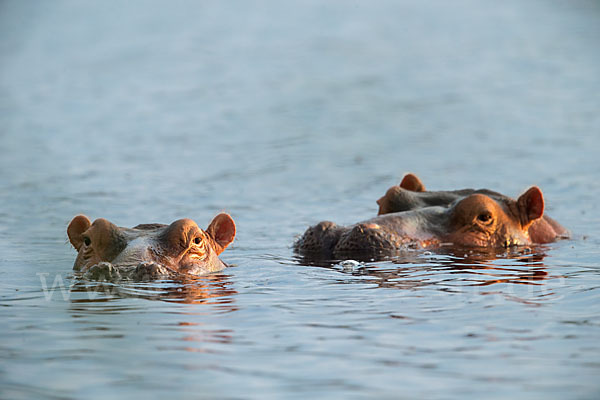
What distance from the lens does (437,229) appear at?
11.8m

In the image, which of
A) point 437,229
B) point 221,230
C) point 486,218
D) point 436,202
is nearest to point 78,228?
point 221,230

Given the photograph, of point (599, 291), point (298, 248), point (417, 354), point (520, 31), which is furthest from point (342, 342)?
point (520, 31)

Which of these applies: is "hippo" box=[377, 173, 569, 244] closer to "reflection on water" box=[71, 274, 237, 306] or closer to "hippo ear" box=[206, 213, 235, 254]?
"hippo ear" box=[206, 213, 235, 254]

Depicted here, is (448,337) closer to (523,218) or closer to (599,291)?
(599,291)

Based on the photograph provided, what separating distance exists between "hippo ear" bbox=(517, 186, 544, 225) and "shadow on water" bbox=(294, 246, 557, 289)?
0.57 m

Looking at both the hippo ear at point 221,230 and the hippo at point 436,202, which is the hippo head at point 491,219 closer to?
the hippo at point 436,202

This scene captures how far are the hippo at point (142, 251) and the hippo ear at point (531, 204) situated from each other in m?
4.09

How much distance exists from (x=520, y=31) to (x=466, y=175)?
21.6 meters

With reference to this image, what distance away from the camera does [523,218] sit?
40.8ft

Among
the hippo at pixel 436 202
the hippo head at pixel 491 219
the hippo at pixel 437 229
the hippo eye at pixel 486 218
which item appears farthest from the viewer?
the hippo at pixel 436 202

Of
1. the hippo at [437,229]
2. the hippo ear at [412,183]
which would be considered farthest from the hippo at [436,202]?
the hippo ear at [412,183]

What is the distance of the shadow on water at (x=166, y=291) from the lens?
8.53 m

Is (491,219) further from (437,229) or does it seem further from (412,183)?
(412,183)

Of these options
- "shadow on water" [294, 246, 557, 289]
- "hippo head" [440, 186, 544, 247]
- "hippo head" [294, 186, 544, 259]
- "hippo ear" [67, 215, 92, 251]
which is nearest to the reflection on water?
"hippo ear" [67, 215, 92, 251]
